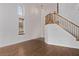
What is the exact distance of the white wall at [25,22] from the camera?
282 centimetres

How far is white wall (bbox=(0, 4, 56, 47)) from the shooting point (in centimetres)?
282

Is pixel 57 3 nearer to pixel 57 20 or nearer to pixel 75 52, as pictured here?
pixel 57 20

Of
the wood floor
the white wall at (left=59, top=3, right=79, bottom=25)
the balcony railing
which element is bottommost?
the wood floor

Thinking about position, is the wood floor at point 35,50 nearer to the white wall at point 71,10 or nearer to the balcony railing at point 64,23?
the balcony railing at point 64,23

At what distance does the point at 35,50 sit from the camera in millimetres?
2816

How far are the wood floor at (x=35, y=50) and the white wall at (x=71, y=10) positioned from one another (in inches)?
16.8

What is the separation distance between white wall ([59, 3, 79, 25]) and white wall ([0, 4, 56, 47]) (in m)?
0.13

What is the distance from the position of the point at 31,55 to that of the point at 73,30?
2.23 feet

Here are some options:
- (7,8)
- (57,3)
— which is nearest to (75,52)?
(57,3)

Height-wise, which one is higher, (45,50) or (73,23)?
(73,23)

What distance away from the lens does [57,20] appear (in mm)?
2887

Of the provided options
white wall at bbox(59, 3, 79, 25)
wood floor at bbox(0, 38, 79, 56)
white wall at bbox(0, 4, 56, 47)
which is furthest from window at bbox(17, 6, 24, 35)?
white wall at bbox(59, 3, 79, 25)

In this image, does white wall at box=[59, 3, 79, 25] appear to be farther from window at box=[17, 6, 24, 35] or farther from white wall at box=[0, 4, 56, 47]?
window at box=[17, 6, 24, 35]

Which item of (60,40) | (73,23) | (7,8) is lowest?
(60,40)
